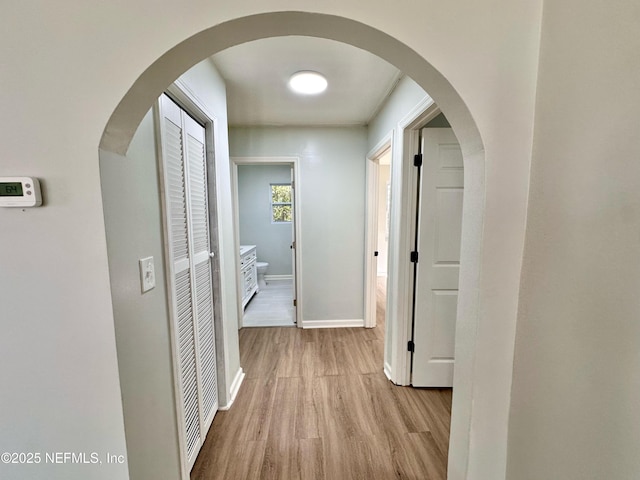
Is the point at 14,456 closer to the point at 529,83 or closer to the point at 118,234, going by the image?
the point at 118,234

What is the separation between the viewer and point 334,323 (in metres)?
3.22

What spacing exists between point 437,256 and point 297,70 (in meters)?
1.75

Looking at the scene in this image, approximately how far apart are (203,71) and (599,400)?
2.16 m

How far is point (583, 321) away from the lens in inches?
24.6

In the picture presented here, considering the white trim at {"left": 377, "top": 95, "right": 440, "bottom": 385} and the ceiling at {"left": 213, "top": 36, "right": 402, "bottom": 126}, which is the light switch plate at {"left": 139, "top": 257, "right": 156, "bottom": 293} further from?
the white trim at {"left": 377, "top": 95, "right": 440, "bottom": 385}

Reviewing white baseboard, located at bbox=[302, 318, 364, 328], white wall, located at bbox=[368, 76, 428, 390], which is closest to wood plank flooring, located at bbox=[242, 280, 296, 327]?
white baseboard, located at bbox=[302, 318, 364, 328]

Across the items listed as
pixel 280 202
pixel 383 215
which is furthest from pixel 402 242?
pixel 383 215

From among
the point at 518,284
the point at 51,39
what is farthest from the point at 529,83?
the point at 51,39

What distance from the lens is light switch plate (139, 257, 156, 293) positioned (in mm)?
928

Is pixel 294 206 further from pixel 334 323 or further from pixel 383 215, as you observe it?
pixel 383 215

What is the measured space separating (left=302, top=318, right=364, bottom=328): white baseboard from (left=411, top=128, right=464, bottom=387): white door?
118 centimetres

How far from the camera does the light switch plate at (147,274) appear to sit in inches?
36.5

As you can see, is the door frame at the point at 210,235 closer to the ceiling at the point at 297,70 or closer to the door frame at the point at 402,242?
the ceiling at the point at 297,70

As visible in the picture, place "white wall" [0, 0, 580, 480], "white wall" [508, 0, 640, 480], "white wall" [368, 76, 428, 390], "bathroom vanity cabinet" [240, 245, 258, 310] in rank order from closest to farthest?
1. "white wall" [508, 0, 640, 480]
2. "white wall" [0, 0, 580, 480]
3. "white wall" [368, 76, 428, 390]
4. "bathroom vanity cabinet" [240, 245, 258, 310]
